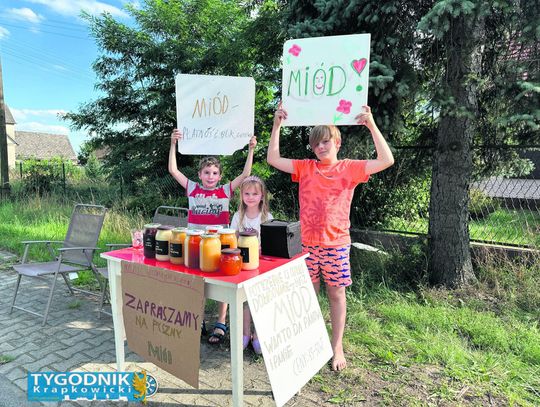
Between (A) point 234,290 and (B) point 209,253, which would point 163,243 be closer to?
(B) point 209,253

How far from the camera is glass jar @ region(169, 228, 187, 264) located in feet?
7.64

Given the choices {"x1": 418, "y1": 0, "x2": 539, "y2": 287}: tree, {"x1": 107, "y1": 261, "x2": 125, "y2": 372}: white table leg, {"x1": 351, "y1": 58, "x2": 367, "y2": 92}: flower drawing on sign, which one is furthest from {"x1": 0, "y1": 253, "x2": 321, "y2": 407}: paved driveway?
{"x1": 418, "y1": 0, "x2": 539, "y2": 287}: tree

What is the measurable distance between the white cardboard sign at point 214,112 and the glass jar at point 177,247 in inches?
43.4

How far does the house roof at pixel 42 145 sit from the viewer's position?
Result: 6109 centimetres

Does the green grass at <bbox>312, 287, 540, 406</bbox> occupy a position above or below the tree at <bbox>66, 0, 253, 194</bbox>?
below

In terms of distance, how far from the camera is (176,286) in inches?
87.0

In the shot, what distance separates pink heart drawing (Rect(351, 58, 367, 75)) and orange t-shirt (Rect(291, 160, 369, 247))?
65cm

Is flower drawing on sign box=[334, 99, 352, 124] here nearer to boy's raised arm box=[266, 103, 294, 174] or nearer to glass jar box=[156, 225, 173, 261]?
boy's raised arm box=[266, 103, 294, 174]

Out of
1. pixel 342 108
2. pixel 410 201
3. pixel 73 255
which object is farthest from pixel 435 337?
pixel 73 255

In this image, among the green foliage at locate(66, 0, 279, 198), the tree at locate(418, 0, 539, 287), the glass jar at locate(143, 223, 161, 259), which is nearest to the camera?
the glass jar at locate(143, 223, 161, 259)

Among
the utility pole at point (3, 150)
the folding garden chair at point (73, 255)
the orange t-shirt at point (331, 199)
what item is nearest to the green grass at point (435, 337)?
the folding garden chair at point (73, 255)

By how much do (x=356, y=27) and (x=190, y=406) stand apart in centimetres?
402

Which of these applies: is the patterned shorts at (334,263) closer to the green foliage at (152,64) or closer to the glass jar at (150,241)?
the glass jar at (150,241)

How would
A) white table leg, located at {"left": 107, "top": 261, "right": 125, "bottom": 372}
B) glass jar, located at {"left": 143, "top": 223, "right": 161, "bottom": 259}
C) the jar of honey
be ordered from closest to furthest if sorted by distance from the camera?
the jar of honey
glass jar, located at {"left": 143, "top": 223, "right": 161, "bottom": 259}
white table leg, located at {"left": 107, "top": 261, "right": 125, "bottom": 372}
